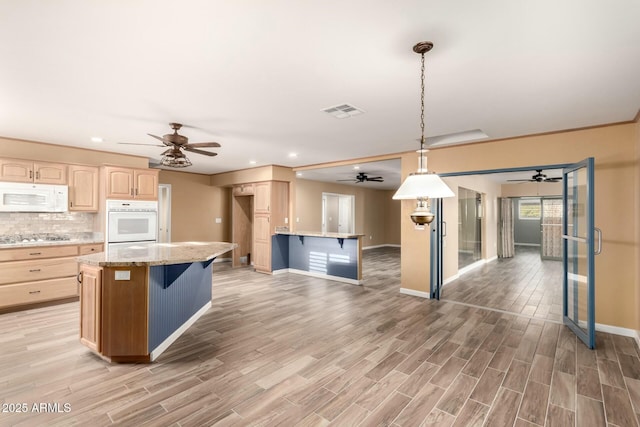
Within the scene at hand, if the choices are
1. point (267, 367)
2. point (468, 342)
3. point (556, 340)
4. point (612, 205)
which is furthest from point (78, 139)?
point (612, 205)

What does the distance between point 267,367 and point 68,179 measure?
4463 millimetres

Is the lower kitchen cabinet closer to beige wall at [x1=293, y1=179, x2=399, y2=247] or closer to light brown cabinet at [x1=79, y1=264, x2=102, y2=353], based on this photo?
light brown cabinet at [x1=79, y1=264, x2=102, y2=353]

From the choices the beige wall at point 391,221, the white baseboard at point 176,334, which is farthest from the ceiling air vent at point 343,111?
the beige wall at point 391,221

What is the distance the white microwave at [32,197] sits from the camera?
4.18 m

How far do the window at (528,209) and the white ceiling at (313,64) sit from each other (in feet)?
33.2

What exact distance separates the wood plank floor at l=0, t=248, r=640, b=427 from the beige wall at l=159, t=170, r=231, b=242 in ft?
11.8

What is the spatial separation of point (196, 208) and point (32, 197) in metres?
3.58

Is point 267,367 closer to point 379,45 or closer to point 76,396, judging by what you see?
point 76,396

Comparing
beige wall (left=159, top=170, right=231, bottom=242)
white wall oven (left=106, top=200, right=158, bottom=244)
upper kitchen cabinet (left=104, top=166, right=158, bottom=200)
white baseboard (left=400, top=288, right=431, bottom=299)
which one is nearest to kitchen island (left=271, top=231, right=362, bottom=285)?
white baseboard (left=400, top=288, right=431, bottom=299)

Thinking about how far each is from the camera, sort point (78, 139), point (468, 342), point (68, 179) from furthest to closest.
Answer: point (68, 179) → point (78, 139) → point (468, 342)

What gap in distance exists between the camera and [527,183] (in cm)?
946

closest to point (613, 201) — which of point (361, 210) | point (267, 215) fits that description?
point (267, 215)

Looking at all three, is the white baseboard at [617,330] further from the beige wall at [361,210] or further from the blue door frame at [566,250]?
the beige wall at [361,210]

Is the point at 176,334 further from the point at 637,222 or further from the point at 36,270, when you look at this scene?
the point at 637,222
